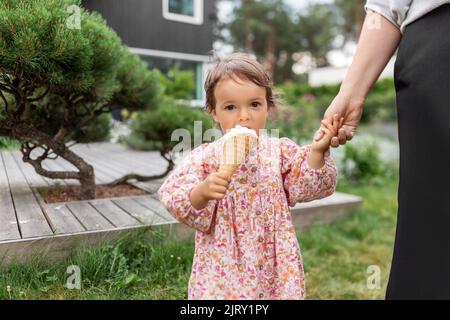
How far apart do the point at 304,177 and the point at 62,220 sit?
122 cm

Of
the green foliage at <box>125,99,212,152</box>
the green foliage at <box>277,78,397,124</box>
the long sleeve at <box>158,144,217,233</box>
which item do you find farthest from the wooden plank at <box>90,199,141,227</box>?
the green foliage at <box>277,78,397,124</box>

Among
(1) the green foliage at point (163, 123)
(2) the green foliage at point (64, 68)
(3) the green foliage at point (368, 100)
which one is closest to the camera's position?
(2) the green foliage at point (64, 68)

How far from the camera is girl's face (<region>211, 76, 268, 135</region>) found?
1273mm

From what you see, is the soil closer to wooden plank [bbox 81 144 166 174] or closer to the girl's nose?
wooden plank [bbox 81 144 166 174]

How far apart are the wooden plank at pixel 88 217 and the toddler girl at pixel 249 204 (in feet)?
2.80

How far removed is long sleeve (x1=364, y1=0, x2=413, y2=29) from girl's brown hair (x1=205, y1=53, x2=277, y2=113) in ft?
1.28

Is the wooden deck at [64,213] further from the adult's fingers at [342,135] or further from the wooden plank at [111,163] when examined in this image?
the adult's fingers at [342,135]

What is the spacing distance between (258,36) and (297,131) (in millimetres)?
11591

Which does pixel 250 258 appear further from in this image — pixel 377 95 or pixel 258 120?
pixel 377 95

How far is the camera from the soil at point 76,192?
2141 mm

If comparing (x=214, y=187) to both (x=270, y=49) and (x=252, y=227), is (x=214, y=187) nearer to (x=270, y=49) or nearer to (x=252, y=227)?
(x=252, y=227)

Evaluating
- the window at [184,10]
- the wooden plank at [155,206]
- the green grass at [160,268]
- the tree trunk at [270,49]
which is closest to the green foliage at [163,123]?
the wooden plank at [155,206]

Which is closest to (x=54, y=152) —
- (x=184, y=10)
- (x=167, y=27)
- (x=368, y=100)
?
(x=167, y=27)
